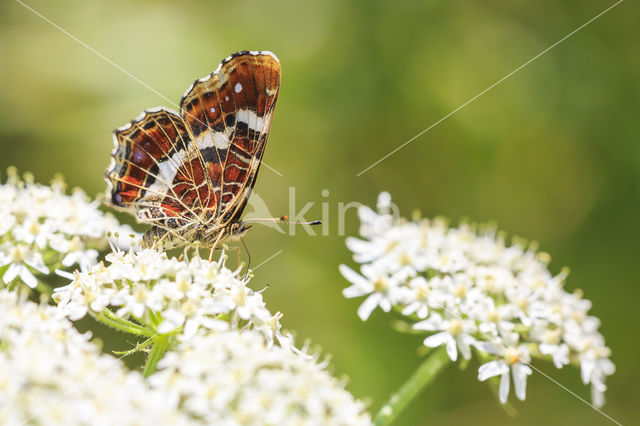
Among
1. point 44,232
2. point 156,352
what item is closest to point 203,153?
point 44,232

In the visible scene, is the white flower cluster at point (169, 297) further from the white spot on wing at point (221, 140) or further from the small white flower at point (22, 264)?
the white spot on wing at point (221, 140)

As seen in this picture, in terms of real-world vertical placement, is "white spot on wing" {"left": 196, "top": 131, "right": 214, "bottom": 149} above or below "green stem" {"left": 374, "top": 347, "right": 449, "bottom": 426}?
above

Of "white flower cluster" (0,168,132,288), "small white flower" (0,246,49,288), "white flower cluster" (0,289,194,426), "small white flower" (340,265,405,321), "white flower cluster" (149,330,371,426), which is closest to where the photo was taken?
"white flower cluster" (0,289,194,426)

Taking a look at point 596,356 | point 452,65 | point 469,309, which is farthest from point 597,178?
point 469,309

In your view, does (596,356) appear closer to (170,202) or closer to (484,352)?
(484,352)

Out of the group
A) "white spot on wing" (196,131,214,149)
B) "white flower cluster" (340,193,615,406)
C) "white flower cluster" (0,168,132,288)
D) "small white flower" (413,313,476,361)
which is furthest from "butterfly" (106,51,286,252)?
"small white flower" (413,313,476,361)

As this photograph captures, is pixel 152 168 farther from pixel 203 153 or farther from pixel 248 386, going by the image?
pixel 248 386

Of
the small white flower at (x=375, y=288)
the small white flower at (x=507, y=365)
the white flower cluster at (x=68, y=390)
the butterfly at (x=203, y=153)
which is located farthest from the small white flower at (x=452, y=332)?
the white flower cluster at (x=68, y=390)

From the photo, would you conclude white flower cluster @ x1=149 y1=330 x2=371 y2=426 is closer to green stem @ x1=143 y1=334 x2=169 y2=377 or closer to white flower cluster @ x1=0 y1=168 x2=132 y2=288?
green stem @ x1=143 y1=334 x2=169 y2=377
